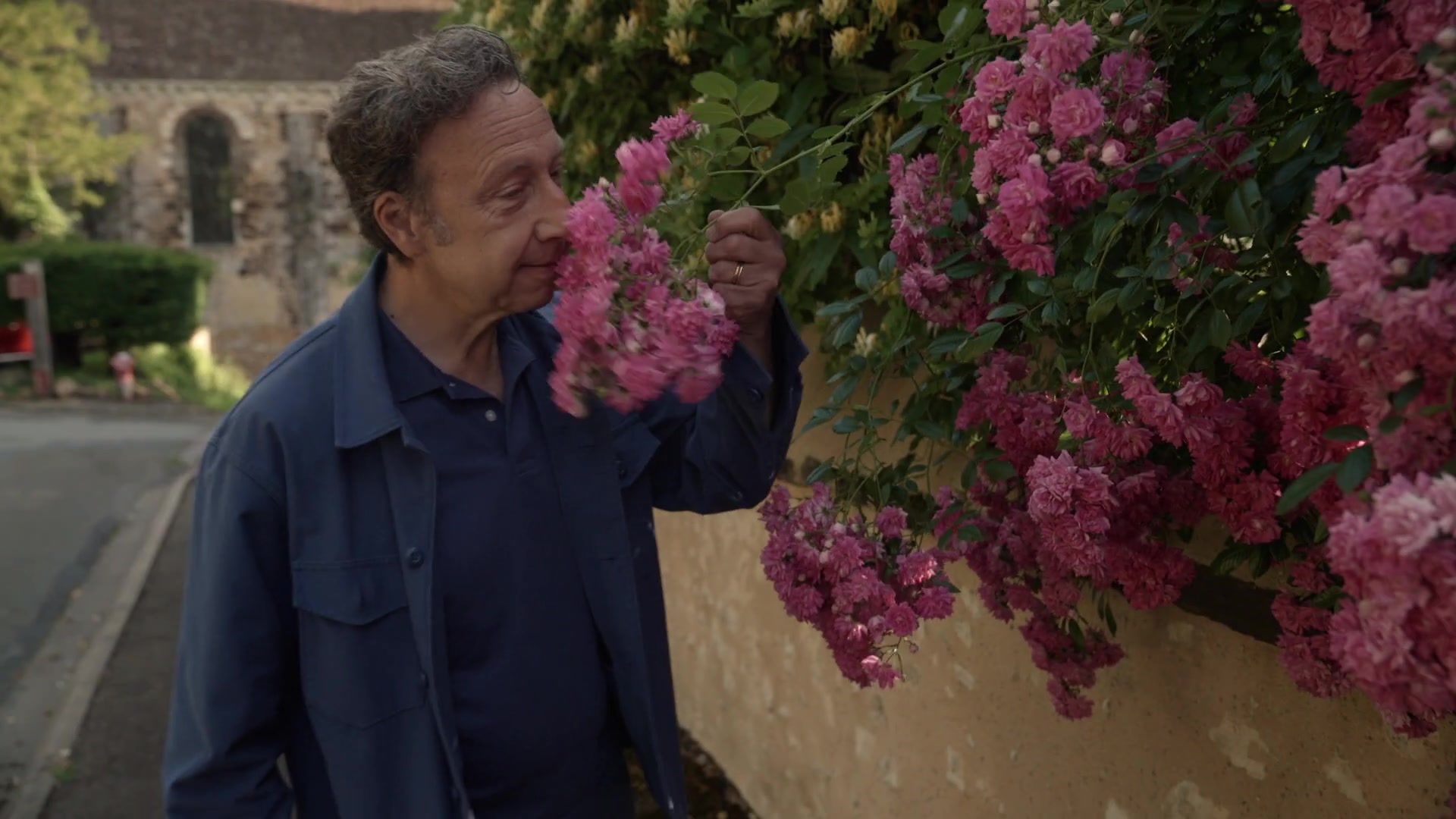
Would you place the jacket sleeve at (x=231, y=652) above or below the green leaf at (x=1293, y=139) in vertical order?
below

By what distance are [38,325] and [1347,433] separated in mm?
22802

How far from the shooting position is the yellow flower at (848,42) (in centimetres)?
256

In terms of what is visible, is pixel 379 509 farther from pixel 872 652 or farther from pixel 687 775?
pixel 687 775

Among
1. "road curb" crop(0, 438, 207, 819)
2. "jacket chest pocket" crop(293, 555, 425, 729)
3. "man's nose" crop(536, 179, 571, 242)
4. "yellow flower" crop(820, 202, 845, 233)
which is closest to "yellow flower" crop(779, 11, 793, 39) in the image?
"yellow flower" crop(820, 202, 845, 233)

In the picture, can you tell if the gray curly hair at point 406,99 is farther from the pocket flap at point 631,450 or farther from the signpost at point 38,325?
the signpost at point 38,325

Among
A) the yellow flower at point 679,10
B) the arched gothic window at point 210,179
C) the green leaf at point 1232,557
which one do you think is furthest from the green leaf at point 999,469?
the arched gothic window at point 210,179

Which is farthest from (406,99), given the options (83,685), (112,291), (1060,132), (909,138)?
(112,291)

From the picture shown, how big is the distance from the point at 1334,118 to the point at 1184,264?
0.23 m

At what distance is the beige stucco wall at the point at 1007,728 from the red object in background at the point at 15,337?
20.8m

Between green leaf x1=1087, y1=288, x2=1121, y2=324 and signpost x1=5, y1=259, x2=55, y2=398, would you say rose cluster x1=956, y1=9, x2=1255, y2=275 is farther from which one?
signpost x1=5, y1=259, x2=55, y2=398

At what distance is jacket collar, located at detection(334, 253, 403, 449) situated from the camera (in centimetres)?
199

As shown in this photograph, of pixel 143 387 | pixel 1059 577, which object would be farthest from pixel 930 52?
pixel 143 387

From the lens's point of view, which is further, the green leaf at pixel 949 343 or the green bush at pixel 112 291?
the green bush at pixel 112 291

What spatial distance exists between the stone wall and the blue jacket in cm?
2833
